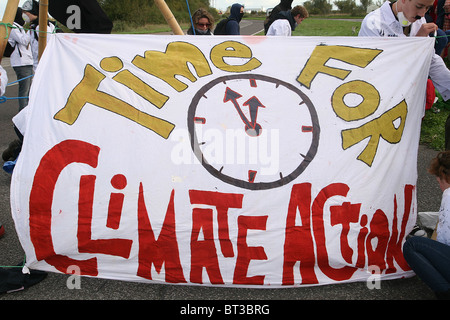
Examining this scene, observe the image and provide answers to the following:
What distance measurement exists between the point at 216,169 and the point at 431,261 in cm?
119

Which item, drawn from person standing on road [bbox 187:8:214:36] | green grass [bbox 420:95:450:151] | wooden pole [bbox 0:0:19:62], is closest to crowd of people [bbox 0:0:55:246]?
person standing on road [bbox 187:8:214:36]

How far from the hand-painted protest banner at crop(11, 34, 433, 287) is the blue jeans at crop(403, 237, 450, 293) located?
21cm

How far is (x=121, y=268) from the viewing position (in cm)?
224

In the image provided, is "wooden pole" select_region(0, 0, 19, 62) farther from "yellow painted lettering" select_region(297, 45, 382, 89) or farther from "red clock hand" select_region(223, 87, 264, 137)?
"yellow painted lettering" select_region(297, 45, 382, 89)

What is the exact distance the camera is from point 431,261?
2.01m

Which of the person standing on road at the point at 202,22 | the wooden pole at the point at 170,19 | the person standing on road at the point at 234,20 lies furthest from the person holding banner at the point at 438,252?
the person standing on road at the point at 234,20

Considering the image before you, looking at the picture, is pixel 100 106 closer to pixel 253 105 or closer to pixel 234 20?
pixel 253 105

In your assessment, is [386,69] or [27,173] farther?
[386,69]

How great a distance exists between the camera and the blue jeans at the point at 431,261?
1.97 m

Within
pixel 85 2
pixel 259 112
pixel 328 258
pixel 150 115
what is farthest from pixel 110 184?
pixel 85 2

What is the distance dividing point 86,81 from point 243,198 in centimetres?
116

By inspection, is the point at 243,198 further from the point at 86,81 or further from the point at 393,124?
the point at 86,81

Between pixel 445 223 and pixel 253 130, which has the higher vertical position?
pixel 253 130

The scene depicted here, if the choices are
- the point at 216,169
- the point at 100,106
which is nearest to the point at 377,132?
the point at 216,169
